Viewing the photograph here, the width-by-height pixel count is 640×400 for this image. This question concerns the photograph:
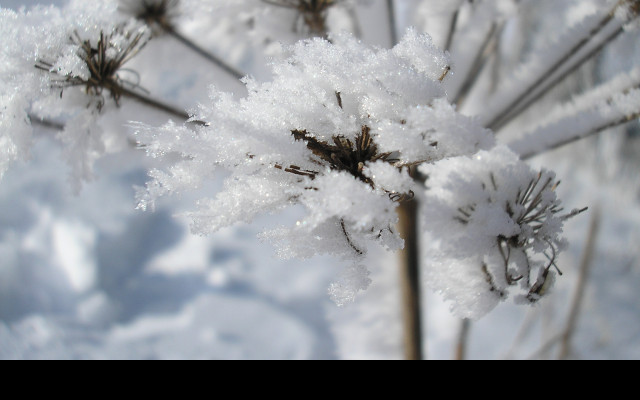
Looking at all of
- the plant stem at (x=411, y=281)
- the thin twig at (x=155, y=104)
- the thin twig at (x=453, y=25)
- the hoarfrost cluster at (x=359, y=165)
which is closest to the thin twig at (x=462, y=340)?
the plant stem at (x=411, y=281)

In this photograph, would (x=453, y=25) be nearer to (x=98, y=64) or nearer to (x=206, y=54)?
(x=206, y=54)

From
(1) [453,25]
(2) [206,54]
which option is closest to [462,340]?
(1) [453,25]

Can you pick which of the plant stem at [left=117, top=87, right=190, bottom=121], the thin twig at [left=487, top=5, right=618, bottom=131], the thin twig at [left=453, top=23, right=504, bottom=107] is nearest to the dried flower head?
the plant stem at [left=117, top=87, right=190, bottom=121]

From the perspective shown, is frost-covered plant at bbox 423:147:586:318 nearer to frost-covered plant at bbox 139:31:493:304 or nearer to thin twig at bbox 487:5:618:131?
frost-covered plant at bbox 139:31:493:304

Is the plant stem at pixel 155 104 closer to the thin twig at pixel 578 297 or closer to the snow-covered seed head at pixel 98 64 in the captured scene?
the snow-covered seed head at pixel 98 64
